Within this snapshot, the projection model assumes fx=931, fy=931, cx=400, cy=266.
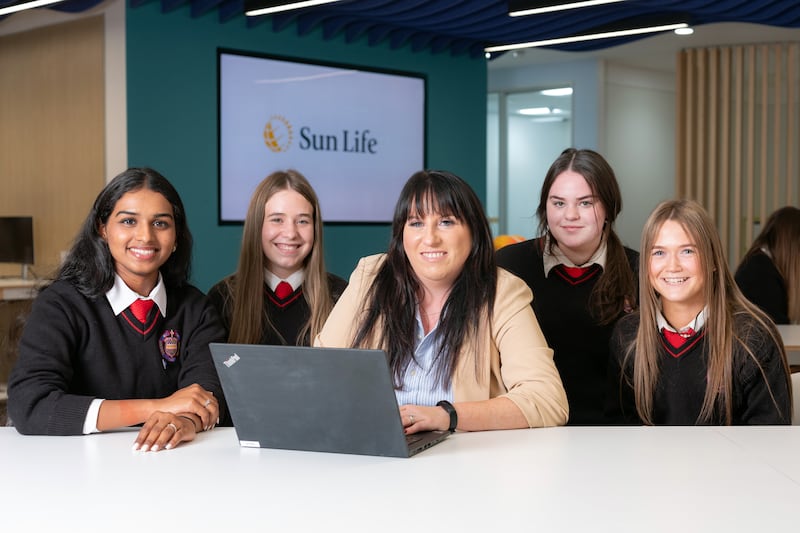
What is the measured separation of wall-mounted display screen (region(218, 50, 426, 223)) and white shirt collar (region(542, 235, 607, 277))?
4.71 meters

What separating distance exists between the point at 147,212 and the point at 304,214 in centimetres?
84

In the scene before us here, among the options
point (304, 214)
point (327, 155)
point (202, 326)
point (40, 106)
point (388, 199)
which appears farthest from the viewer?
point (388, 199)

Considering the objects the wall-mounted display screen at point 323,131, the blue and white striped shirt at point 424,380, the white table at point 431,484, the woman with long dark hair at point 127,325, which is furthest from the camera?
the wall-mounted display screen at point 323,131

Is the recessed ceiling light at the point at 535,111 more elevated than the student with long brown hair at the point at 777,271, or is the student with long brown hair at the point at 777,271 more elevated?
the recessed ceiling light at the point at 535,111

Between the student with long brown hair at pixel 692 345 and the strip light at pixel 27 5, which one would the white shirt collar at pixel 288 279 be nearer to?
the student with long brown hair at pixel 692 345

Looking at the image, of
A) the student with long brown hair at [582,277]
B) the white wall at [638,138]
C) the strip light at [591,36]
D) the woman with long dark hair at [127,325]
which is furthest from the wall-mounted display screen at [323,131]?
the woman with long dark hair at [127,325]

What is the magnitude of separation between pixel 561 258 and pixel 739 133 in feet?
28.0

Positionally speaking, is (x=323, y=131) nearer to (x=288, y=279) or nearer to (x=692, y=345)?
(x=288, y=279)

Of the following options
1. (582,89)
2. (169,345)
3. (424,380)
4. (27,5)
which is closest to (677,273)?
(424,380)

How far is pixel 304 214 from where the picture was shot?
11.8 ft

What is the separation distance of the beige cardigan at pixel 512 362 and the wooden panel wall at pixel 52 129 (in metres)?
5.36

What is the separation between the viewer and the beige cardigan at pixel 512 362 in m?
2.62

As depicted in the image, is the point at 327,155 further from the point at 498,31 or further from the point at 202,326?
the point at 202,326

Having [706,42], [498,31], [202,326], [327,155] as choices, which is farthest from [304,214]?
[706,42]
